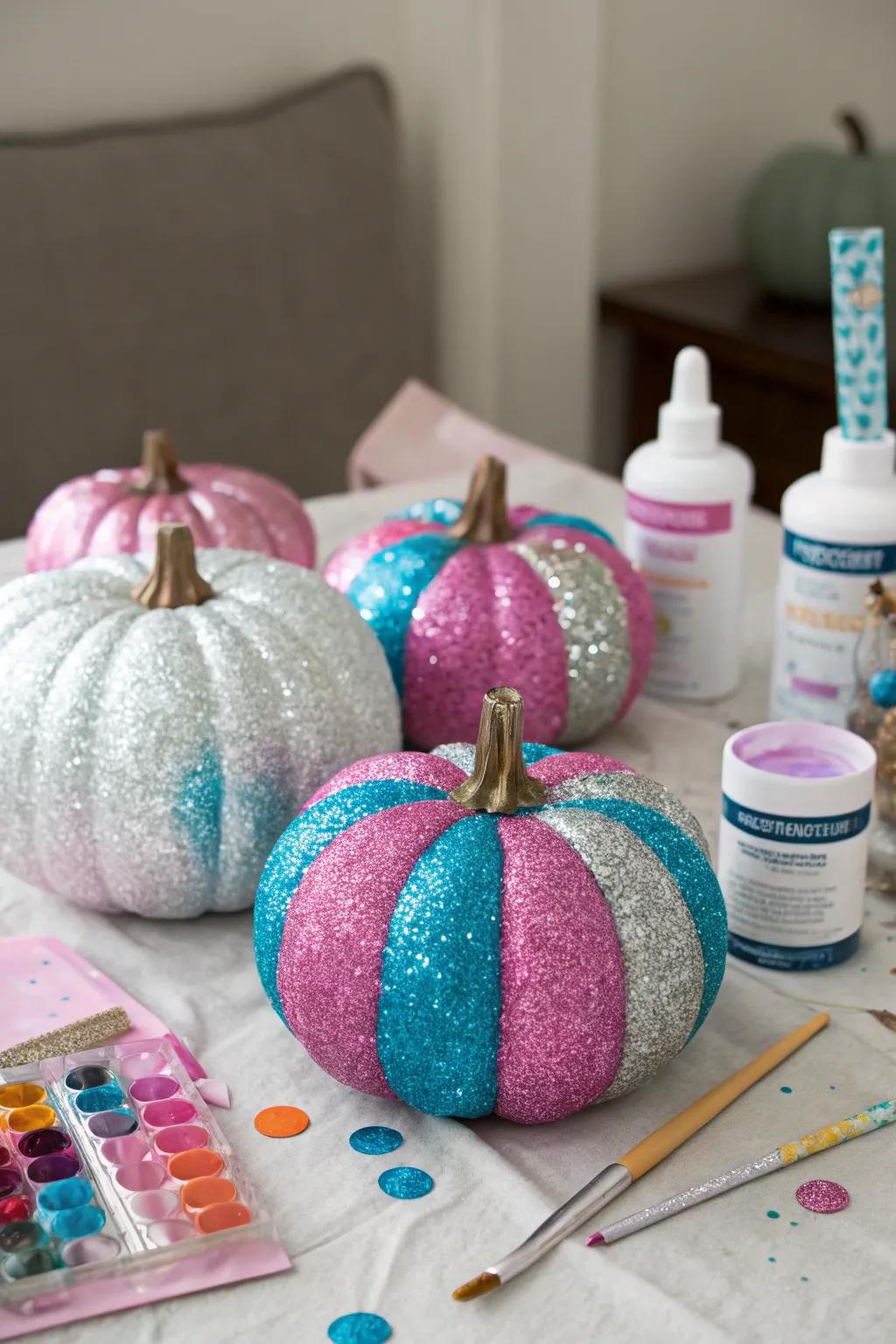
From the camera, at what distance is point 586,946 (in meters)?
0.59

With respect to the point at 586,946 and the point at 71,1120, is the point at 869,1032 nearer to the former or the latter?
the point at 586,946

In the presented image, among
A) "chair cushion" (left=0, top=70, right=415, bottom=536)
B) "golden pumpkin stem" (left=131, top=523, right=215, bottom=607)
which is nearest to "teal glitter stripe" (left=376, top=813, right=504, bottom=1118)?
"golden pumpkin stem" (left=131, top=523, right=215, bottom=607)

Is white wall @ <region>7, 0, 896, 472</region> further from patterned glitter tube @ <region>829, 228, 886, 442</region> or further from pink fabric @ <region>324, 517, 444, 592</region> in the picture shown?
patterned glitter tube @ <region>829, 228, 886, 442</region>

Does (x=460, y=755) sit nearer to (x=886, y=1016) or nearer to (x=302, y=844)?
(x=302, y=844)

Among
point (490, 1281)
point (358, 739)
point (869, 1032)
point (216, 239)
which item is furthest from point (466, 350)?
point (490, 1281)

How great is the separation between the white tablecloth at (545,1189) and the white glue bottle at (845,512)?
18cm

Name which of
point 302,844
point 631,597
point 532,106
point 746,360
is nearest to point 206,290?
point 532,106

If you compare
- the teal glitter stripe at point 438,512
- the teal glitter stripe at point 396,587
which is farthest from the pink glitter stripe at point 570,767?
the teal glitter stripe at point 438,512

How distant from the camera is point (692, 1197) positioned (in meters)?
0.57

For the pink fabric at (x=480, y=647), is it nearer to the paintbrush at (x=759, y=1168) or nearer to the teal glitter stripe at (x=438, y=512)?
the teal glitter stripe at (x=438, y=512)

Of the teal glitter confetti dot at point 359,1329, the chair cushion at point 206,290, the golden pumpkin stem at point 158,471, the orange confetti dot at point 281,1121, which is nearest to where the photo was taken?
the teal glitter confetti dot at point 359,1329

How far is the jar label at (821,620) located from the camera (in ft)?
2.89

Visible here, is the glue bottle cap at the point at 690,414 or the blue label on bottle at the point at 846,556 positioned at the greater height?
the glue bottle cap at the point at 690,414

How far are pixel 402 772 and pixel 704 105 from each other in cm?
187
